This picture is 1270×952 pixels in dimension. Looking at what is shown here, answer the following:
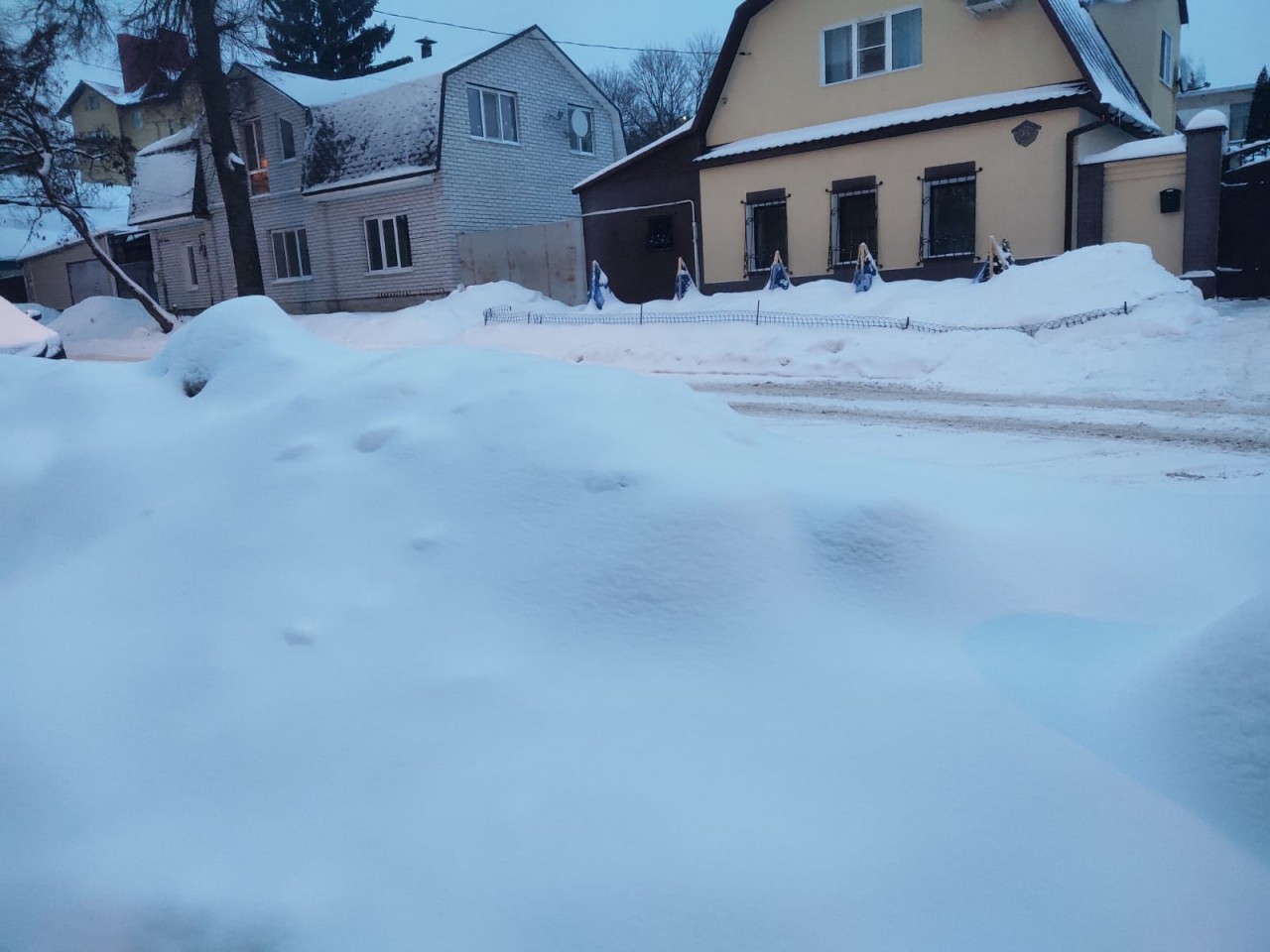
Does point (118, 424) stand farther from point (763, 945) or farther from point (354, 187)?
point (354, 187)

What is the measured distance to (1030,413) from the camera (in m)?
8.47

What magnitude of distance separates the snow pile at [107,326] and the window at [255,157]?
4.86 m

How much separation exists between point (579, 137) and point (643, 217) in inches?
337

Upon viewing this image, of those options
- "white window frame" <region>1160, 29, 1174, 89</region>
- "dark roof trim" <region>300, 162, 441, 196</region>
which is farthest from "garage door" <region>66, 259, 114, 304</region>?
"white window frame" <region>1160, 29, 1174, 89</region>

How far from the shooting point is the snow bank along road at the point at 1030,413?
734 cm

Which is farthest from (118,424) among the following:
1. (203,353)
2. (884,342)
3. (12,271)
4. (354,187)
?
(12,271)

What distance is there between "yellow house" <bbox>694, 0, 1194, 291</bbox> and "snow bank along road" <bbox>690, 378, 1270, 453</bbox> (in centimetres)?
842

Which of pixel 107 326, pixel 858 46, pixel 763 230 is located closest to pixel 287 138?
pixel 107 326

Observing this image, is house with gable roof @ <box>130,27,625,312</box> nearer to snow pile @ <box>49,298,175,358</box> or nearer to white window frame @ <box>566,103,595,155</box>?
white window frame @ <box>566,103,595,155</box>

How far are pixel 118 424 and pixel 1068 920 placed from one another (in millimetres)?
4120

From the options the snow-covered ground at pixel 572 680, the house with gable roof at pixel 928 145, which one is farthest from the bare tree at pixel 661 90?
the snow-covered ground at pixel 572 680

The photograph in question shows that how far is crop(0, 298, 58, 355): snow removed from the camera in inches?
332

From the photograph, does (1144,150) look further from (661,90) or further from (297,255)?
(661,90)

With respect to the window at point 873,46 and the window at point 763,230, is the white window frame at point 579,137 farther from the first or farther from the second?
the window at point 873,46
